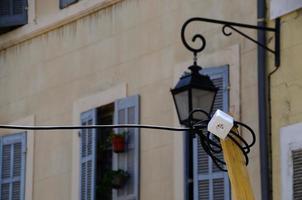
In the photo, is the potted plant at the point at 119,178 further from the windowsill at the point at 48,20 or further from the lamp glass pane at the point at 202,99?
the lamp glass pane at the point at 202,99

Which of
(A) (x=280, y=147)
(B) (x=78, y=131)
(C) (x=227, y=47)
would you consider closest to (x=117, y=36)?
(B) (x=78, y=131)

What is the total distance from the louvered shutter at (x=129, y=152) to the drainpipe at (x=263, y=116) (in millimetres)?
2013

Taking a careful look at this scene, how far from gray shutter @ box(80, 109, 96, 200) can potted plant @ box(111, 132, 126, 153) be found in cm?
63

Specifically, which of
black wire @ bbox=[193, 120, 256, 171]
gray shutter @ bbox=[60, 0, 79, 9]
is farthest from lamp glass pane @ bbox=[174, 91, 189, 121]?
gray shutter @ bbox=[60, 0, 79, 9]

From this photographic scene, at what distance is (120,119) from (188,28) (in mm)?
1381

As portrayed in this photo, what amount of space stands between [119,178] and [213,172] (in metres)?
1.46

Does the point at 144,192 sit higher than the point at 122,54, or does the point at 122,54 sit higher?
the point at 122,54

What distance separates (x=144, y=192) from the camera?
14328 mm

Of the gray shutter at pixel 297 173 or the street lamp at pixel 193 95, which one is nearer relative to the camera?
the street lamp at pixel 193 95

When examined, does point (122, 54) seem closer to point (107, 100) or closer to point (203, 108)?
point (107, 100)

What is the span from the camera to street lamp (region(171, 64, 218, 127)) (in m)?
12.2

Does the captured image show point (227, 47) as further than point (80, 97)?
No

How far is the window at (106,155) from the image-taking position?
47.6ft

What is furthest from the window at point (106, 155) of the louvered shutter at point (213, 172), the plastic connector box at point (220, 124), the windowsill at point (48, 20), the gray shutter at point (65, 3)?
the plastic connector box at point (220, 124)
